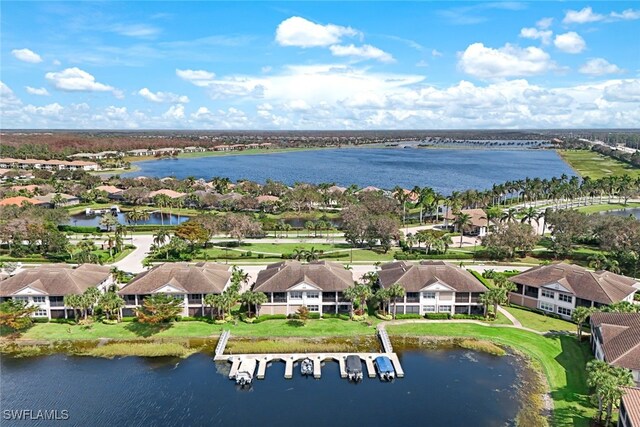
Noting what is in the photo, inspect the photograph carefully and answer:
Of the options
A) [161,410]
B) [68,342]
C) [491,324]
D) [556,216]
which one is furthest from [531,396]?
[556,216]

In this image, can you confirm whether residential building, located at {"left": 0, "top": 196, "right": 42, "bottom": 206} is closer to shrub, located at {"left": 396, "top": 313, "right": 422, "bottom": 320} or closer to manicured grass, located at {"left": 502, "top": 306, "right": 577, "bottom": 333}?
shrub, located at {"left": 396, "top": 313, "right": 422, "bottom": 320}

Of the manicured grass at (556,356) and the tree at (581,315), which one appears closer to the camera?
the manicured grass at (556,356)

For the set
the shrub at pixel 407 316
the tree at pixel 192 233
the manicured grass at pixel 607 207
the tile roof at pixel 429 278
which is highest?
the tree at pixel 192 233

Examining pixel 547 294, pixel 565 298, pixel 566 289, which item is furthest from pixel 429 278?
pixel 565 298

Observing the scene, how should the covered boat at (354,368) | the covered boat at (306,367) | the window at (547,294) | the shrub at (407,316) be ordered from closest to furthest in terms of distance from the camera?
1. the covered boat at (354,368)
2. the covered boat at (306,367)
3. the shrub at (407,316)
4. the window at (547,294)

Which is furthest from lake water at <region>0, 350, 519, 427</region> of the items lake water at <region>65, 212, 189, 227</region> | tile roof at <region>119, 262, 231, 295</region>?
lake water at <region>65, 212, 189, 227</region>

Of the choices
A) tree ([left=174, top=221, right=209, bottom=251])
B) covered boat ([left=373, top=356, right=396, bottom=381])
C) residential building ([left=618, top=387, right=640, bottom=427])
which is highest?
tree ([left=174, top=221, right=209, bottom=251])

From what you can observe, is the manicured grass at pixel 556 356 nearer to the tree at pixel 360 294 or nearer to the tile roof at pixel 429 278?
the tree at pixel 360 294

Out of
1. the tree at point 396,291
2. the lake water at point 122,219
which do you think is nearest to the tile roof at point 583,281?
the tree at point 396,291

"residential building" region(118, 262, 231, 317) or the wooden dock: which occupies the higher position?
"residential building" region(118, 262, 231, 317)
